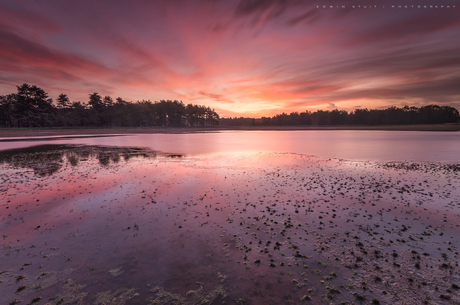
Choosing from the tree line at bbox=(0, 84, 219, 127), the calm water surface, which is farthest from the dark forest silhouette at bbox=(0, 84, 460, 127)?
the calm water surface

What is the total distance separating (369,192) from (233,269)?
39.1 ft

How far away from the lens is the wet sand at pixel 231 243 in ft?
17.8

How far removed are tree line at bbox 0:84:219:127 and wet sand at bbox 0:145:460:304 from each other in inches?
4921

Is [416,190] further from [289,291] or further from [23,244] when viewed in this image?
[23,244]

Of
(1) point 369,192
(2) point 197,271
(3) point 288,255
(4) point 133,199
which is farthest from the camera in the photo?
(1) point 369,192

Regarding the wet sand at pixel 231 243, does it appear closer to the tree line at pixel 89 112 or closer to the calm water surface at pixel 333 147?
the calm water surface at pixel 333 147

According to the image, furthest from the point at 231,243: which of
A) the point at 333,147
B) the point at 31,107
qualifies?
→ the point at 31,107

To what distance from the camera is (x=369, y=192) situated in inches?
523

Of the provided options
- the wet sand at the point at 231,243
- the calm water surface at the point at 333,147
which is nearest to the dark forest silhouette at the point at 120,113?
the calm water surface at the point at 333,147

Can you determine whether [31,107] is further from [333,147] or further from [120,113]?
[333,147]

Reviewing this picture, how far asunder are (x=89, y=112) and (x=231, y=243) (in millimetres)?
148896

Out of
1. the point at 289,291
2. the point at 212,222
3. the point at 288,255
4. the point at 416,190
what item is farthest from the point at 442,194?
the point at 212,222

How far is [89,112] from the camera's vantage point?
122375 mm

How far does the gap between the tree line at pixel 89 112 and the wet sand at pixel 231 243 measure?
125001 millimetres
